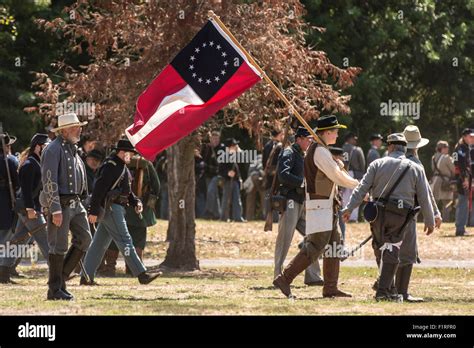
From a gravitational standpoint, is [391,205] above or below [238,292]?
above

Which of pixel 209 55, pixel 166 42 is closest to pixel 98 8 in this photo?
pixel 166 42

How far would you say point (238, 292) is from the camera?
55.3ft

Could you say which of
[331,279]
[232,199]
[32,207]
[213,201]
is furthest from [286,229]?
[213,201]

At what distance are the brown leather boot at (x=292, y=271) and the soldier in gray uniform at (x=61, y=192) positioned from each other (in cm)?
236

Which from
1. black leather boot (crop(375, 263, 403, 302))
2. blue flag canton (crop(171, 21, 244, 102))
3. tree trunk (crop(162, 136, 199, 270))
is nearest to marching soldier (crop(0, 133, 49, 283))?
tree trunk (crop(162, 136, 199, 270))

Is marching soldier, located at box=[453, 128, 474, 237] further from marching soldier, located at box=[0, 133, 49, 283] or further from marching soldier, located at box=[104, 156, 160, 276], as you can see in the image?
marching soldier, located at box=[0, 133, 49, 283]

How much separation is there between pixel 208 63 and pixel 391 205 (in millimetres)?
2614

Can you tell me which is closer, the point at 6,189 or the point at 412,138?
the point at 412,138

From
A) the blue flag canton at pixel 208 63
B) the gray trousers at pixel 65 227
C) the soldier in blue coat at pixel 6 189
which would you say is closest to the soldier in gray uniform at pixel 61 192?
the gray trousers at pixel 65 227

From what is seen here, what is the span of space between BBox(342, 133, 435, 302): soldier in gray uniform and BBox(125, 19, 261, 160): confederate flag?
1740 mm

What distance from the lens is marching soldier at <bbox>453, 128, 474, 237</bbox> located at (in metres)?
26.6

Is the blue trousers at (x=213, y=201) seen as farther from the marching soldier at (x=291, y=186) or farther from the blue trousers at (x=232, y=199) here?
the marching soldier at (x=291, y=186)

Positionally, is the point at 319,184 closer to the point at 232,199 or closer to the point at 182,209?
the point at 182,209

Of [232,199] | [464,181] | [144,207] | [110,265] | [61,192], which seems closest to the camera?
[61,192]
